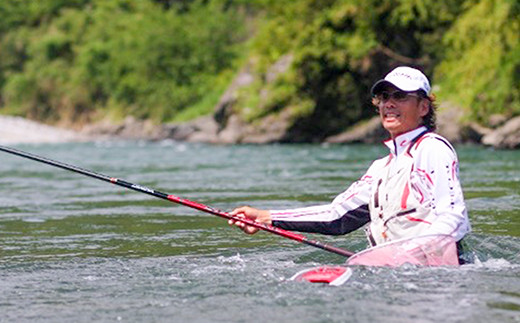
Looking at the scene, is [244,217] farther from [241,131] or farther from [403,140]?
[241,131]

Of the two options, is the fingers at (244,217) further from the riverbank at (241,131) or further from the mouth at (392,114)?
the riverbank at (241,131)

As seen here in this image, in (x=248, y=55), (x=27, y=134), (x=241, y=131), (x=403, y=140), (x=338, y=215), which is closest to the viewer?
(x=403, y=140)

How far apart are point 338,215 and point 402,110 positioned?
748 millimetres

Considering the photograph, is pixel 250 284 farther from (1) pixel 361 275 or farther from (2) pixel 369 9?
(2) pixel 369 9

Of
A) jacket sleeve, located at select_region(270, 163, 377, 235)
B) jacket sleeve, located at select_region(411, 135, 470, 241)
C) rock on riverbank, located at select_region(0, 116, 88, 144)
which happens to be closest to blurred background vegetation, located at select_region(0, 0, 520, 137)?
rock on riverbank, located at select_region(0, 116, 88, 144)

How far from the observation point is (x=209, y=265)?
6.24 m

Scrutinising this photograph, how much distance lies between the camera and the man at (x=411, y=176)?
17.6 feet

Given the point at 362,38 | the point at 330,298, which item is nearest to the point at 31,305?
the point at 330,298

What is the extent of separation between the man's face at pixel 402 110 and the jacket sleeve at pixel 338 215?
0.38 meters

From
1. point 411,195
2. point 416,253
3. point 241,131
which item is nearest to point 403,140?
point 411,195

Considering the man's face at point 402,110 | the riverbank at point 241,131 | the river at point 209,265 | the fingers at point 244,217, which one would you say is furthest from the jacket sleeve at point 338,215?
the riverbank at point 241,131

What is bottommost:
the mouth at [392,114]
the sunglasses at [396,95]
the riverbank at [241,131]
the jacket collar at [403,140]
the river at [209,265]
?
the river at [209,265]

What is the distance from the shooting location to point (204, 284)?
A: 5.46 metres

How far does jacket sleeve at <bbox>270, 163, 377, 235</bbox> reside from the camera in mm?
5914
